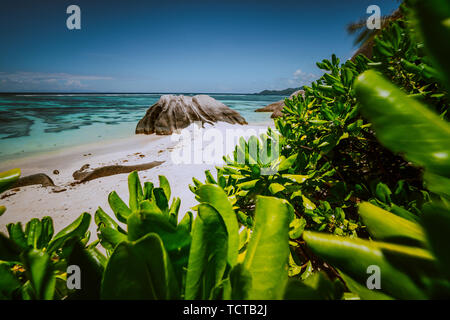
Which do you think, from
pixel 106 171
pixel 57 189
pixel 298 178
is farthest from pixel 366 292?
pixel 106 171

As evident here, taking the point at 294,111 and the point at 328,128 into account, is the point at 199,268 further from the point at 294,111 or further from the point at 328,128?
the point at 294,111

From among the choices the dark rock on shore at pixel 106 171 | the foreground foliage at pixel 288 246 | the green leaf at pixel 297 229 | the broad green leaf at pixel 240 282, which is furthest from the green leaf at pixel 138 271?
the dark rock on shore at pixel 106 171

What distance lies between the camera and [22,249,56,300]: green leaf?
394 mm

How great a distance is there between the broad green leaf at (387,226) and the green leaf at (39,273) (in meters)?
0.65

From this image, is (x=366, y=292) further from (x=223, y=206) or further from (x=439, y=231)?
(x=223, y=206)

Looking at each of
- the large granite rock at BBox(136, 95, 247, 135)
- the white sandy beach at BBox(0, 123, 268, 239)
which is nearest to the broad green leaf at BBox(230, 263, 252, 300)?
the white sandy beach at BBox(0, 123, 268, 239)

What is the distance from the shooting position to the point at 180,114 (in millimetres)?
9258

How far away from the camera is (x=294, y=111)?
60.4 inches

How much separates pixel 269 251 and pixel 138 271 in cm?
24

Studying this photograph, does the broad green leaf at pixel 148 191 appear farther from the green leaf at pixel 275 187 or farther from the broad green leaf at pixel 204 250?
the green leaf at pixel 275 187

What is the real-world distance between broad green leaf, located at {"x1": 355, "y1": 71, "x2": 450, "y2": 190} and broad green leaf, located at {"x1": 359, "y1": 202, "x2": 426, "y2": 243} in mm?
146

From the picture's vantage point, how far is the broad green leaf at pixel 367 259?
0.32 meters

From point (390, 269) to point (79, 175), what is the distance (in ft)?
16.0
